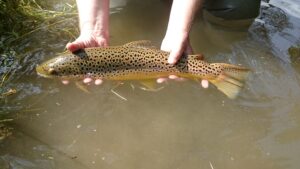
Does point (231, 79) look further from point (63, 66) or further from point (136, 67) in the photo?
point (63, 66)

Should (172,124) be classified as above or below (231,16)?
below

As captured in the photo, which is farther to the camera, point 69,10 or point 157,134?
point 69,10

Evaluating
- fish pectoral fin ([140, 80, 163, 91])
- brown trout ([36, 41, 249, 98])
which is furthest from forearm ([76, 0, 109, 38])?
fish pectoral fin ([140, 80, 163, 91])

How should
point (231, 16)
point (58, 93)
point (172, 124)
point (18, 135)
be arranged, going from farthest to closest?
point (231, 16) → point (58, 93) → point (172, 124) → point (18, 135)

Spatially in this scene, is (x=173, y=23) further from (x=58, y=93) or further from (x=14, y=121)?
(x=14, y=121)

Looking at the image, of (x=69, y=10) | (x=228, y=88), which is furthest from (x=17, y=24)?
(x=228, y=88)
